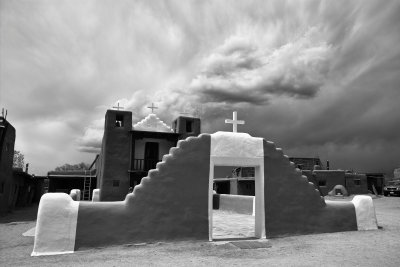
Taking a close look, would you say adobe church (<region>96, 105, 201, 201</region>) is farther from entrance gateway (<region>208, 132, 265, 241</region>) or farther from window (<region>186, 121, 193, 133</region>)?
entrance gateway (<region>208, 132, 265, 241</region>)

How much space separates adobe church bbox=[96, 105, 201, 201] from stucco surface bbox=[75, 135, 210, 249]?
53.1 ft

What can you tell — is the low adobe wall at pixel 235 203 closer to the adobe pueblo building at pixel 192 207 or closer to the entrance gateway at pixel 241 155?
the adobe pueblo building at pixel 192 207

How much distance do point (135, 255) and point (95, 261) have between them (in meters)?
0.97

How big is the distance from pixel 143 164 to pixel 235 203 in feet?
29.8

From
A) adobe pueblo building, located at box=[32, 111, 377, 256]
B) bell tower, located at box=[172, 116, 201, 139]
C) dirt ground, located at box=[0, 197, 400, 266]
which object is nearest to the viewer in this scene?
dirt ground, located at box=[0, 197, 400, 266]

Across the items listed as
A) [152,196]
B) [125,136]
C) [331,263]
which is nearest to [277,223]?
[331,263]

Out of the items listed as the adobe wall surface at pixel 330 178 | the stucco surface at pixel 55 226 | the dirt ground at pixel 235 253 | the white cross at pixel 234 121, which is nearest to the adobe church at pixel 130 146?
the dirt ground at pixel 235 253

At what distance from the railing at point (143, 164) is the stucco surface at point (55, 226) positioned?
1734 centimetres

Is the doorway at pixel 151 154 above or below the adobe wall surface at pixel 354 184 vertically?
above

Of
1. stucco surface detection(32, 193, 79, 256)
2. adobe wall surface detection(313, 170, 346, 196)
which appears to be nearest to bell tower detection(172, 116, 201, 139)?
adobe wall surface detection(313, 170, 346, 196)

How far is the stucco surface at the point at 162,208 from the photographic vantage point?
322 inches

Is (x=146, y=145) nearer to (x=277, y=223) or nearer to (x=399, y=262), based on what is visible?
(x=277, y=223)

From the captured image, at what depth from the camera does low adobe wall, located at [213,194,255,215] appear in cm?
1853

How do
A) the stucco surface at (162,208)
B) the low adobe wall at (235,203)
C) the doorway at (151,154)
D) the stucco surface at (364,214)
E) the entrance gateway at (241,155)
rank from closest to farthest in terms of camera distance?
the stucco surface at (162,208), the entrance gateway at (241,155), the stucco surface at (364,214), the low adobe wall at (235,203), the doorway at (151,154)
